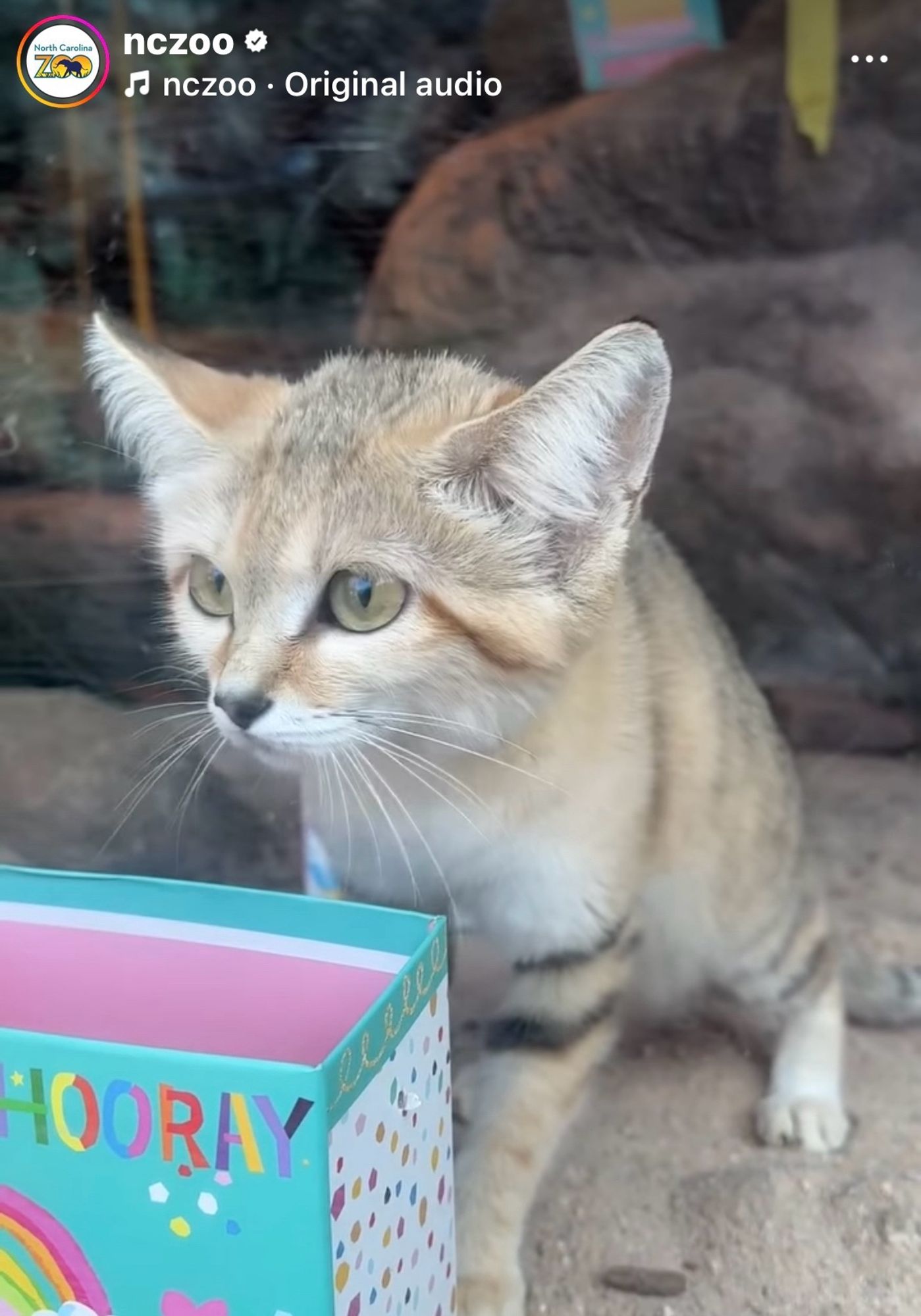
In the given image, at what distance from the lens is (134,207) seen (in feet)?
4.22

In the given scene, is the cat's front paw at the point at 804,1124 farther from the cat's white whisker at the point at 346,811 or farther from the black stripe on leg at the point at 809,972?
the cat's white whisker at the point at 346,811

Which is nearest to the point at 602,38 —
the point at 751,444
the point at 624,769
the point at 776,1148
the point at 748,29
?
the point at 748,29

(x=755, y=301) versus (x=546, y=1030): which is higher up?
(x=755, y=301)

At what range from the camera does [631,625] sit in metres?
1.20

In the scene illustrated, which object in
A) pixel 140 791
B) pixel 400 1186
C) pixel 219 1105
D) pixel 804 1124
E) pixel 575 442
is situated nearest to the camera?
pixel 219 1105

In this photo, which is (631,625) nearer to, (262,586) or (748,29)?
(262,586)

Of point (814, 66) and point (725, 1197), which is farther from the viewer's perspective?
point (814, 66)

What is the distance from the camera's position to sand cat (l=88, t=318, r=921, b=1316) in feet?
2.99

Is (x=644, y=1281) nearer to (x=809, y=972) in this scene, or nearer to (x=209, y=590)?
(x=809, y=972)

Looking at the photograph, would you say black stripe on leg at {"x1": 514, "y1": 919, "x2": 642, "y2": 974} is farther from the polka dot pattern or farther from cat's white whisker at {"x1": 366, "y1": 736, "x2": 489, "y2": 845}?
the polka dot pattern

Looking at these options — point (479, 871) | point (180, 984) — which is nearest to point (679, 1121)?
point (479, 871)

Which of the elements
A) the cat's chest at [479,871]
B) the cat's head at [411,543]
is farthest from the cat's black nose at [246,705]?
the cat's chest at [479,871]

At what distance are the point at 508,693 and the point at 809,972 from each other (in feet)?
1.93

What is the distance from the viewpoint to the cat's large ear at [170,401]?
1.02 metres
